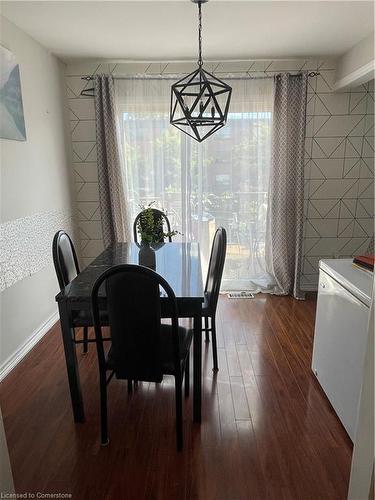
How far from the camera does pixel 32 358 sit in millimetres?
2424

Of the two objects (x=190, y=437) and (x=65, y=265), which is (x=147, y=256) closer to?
(x=65, y=265)

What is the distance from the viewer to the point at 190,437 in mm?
1694

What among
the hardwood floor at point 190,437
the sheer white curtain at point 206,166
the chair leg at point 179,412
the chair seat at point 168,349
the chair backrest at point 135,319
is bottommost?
the hardwood floor at point 190,437

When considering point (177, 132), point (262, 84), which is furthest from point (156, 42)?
point (262, 84)

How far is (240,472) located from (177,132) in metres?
2.91

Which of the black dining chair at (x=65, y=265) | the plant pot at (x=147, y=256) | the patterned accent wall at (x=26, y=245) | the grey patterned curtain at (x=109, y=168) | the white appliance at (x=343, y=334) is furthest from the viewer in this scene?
the grey patterned curtain at (x=109, y=168)

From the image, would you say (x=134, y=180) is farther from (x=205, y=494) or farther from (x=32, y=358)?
(x=205, y=494)

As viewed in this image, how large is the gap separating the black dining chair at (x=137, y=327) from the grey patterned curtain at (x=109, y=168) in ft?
6.35

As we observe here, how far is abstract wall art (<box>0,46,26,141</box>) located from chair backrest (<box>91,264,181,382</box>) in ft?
5.00

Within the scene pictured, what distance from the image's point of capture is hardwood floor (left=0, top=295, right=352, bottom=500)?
1.45 metres

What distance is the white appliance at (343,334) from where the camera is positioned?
154 centimetres

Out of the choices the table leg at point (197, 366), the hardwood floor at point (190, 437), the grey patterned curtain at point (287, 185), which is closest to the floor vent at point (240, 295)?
the grey patterned curtain at point (287, 185)

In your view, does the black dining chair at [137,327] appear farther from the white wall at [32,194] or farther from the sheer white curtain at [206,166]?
the sheer white curtain at [206,166]

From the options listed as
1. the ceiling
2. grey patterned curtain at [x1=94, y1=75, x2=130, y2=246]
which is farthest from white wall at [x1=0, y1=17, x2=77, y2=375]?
grey patterned curtain at [x1=94, y1=75, x2=130, y2=246]
